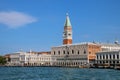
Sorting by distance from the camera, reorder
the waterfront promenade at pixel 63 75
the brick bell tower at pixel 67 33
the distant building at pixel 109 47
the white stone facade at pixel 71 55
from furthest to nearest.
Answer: the brick bell tower at pixel 67 33, the distant building at pixel 109 47, the white stone facade at pixel 71 55, the waterfront promenade at pixel 63 75

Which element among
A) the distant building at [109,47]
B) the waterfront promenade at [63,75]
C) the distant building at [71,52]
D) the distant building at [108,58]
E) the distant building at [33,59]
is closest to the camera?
the waterfront promenade at [63,75]

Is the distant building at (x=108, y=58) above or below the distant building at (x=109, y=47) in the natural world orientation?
below

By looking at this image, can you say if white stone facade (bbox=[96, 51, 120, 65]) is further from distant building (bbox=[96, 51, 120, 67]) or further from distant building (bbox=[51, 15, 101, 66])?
distant building (bbox=[51, 15, 101, 66])

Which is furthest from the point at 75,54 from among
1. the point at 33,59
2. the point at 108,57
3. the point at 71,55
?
the point at 33,59

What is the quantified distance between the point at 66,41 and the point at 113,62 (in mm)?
28975

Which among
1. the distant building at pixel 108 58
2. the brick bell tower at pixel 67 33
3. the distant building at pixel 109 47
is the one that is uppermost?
the brick bell tower at pixel 67 33

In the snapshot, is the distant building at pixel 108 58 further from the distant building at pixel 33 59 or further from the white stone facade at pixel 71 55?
the distant building at pixel 33 59

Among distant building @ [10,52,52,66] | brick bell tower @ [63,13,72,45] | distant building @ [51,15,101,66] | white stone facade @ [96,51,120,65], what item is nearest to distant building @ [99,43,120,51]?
distant building @ [51,15,101,66]

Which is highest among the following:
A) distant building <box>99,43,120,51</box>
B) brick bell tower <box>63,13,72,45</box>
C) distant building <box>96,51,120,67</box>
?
brick bell tower <box>63,13,72,45</box>

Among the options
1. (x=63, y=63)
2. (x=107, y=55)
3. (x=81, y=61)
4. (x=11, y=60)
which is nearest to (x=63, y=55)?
(x=63, y=63)

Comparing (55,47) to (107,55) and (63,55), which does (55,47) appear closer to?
(63,55)

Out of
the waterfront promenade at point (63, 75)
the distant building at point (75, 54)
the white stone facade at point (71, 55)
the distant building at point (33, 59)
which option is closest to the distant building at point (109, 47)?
the distant building at point (75, 54)

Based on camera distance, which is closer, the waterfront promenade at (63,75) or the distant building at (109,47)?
the waterfront promenade at (63,75)

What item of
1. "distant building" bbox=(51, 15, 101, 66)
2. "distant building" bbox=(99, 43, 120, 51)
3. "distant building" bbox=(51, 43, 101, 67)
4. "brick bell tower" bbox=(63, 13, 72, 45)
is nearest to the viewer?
"distant building" bbox=(51, 43, 101, 67)
